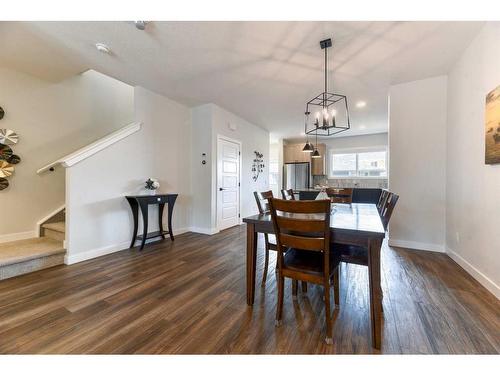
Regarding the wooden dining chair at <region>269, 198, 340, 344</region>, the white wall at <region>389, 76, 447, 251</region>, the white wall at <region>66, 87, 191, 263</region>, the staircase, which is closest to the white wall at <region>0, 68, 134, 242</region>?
the staircase

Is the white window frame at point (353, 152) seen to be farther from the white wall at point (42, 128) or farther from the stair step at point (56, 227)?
the stair step at point (56, 227)

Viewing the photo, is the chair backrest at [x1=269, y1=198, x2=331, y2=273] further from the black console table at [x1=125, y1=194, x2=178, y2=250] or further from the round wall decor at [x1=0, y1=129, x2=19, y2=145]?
the round wall decor at [x1=0, y1=129, x2=19, y2=145]

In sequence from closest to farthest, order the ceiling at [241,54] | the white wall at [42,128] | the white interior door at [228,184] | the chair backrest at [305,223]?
the chair backrest at [305,223] < the ceiling at [241,54] < the white wall at [42,128] < the white interior door at [228,184]

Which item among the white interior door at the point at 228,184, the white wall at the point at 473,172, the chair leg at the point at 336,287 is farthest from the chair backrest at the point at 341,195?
the white interior door at the point at 228,184

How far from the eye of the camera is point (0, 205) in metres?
3.14

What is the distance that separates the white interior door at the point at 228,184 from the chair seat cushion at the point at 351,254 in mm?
3073

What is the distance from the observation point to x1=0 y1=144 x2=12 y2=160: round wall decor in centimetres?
311

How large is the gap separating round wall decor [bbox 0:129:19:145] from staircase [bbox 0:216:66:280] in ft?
4.36

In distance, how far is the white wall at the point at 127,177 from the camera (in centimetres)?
293

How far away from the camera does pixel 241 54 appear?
265cm

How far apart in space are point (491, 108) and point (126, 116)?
5.56 meters

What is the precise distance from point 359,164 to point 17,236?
824cm
